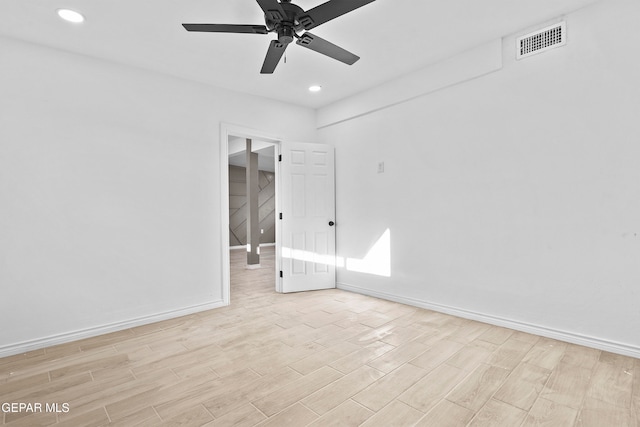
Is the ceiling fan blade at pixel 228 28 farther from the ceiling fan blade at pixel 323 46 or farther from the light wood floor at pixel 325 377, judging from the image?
the light wood floor at pixel 325 377

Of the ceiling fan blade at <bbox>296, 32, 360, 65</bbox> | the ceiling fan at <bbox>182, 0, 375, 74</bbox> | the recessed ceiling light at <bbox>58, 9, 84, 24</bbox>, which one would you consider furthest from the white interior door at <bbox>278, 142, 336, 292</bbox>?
the recessed ceiling light at <bbox>58, 9, 84, 24</bbox>

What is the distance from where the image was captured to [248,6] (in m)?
2.40

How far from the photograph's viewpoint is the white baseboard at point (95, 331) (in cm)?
263

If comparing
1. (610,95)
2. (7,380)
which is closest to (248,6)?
(610,95)

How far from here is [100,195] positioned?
3070mm

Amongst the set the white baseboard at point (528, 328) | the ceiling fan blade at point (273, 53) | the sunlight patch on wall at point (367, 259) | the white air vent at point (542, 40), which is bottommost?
the white baseboard at point (528, 328)

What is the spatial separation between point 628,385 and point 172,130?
4439mm

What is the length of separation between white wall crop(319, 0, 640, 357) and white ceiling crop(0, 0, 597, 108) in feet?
1.45

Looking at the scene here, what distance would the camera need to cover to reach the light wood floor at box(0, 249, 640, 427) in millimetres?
1731

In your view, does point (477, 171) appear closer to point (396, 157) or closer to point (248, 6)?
point (396, 157)

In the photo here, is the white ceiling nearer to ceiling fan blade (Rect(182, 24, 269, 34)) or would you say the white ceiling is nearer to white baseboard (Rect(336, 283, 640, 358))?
ceiling fan blade (Rect(182, 24, 269, 34))

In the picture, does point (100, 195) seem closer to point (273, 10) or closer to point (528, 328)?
point (273, 10)

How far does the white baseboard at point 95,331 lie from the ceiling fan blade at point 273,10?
10.2 ft

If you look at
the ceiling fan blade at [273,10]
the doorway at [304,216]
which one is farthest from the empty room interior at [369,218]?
the doorway at [304,216]
